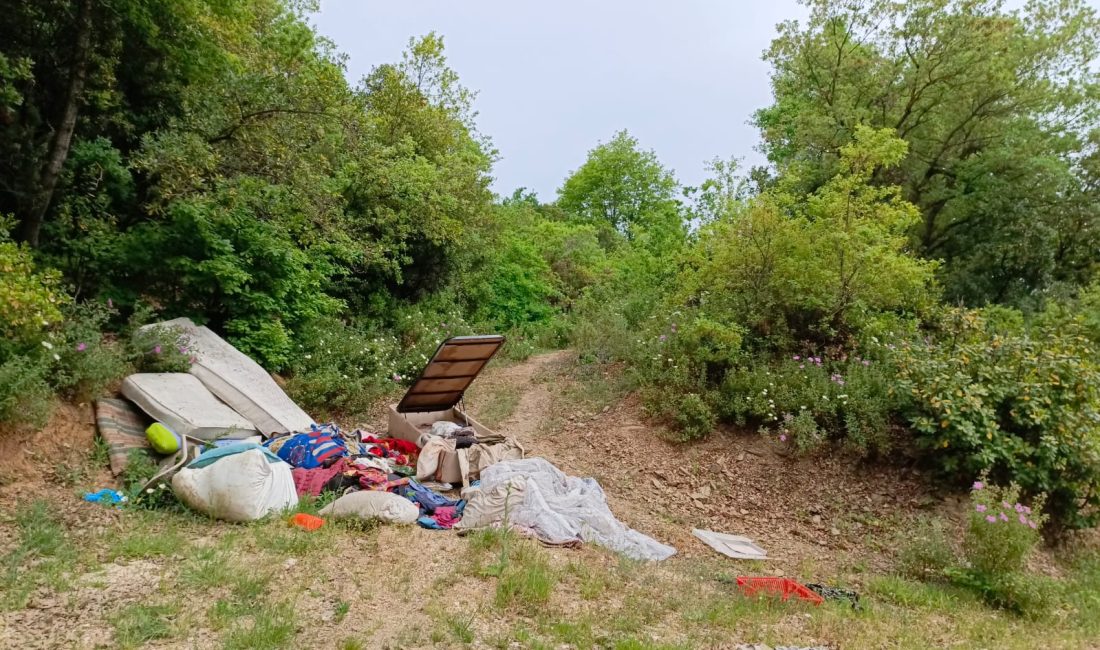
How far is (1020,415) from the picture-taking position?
20.4ft

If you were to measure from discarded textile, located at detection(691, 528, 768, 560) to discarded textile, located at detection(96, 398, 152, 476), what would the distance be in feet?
16.4

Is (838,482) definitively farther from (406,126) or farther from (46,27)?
(406,126)

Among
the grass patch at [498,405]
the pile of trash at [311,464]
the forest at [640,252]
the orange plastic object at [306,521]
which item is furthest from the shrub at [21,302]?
the grass patch at [498,405]

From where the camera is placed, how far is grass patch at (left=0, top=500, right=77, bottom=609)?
3008 mm

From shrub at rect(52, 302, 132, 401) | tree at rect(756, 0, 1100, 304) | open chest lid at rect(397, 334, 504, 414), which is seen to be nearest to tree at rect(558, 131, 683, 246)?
tree at rect(756, 0, 1100, 304)

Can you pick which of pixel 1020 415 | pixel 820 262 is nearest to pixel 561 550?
pixel 1020 415

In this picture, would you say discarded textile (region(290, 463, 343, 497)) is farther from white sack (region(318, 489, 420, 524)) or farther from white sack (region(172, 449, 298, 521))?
white sack (region(172, 449, 298, 521))

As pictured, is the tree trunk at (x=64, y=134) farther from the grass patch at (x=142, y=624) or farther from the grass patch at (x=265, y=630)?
the grass patch at (x=265, y=630)

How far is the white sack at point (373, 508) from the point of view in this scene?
449 cm

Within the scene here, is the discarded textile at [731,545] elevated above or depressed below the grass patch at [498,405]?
below

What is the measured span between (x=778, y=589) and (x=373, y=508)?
3.01 m

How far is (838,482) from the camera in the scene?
6723mm

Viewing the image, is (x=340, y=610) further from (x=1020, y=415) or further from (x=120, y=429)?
(x=1020, y=415)

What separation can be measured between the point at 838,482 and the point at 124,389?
7295mm
